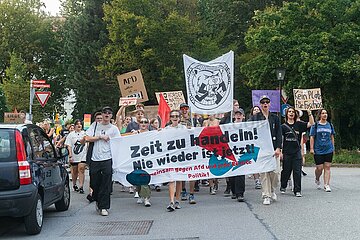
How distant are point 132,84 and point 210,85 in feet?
27.1

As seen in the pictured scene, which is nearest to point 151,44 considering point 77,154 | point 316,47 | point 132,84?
point 316,47

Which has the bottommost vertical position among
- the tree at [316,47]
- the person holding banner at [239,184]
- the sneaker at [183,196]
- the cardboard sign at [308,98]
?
the sneaker at [183,196]

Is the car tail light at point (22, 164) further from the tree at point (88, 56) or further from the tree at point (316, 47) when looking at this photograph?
the tree at point (88, 56)

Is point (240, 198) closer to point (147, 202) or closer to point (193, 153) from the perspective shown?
point (193, 153)

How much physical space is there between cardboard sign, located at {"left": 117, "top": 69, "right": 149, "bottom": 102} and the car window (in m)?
11.5

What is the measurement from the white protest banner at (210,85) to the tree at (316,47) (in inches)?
579

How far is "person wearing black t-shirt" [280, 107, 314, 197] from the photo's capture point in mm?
11742

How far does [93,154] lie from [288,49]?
763 inches

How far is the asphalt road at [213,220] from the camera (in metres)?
7.99

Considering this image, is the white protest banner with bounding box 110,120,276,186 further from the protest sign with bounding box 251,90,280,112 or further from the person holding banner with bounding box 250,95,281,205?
the protest sign with bounding box 251,90,280,112

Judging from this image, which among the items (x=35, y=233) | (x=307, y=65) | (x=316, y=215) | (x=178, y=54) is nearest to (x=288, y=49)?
(x=307, y=65)

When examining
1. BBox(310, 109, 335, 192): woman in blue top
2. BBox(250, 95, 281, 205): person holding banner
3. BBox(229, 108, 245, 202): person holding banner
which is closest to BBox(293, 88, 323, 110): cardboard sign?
BBox(310, 109, 335, 192): woman in blue top

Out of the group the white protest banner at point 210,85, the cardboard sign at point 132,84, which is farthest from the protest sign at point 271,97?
the white protest banner at point 210,85

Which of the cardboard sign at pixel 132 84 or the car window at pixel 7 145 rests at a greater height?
the cardboard sign at pixel 132 84
